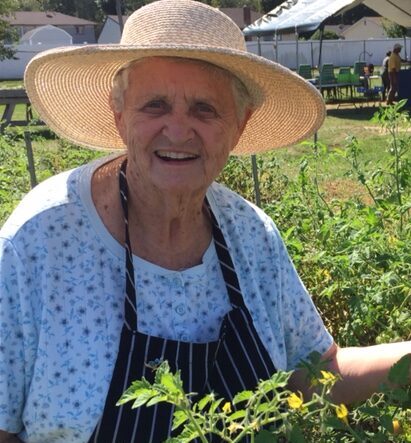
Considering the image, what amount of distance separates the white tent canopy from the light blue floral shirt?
10.1 metres

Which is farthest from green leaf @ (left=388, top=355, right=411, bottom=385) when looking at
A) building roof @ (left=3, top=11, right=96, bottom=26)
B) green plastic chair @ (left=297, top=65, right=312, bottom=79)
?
building roof @ (left=3, top=11, right=96, bottom=26)

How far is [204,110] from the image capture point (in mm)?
1616

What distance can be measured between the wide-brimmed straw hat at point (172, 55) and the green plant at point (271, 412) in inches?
25.3

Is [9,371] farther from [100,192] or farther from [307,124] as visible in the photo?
[307,124]

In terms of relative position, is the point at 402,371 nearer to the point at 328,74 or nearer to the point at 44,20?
the point at 328,74

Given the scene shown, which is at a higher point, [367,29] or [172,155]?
[172,155]

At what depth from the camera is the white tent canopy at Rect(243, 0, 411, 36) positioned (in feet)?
39.8

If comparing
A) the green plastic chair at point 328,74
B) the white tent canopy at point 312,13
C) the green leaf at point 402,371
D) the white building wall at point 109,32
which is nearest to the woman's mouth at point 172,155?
the green leaf at point 402,371

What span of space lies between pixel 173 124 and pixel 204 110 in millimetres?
79

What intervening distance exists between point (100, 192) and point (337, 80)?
18.2 meters

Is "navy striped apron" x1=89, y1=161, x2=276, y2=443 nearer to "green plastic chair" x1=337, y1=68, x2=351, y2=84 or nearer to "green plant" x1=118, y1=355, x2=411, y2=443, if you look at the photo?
"green plant" x1=118, y1=355, x2=411, y2=443

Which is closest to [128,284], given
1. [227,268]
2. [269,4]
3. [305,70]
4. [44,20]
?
[227,268]

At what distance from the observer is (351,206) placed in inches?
120

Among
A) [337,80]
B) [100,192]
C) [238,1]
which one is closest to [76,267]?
[100,192]
